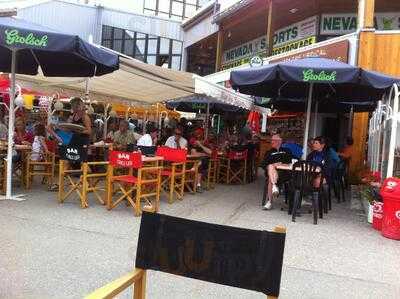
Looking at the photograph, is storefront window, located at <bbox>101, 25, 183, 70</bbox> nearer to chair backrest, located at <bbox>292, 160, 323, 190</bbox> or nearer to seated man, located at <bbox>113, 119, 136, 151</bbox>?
seated man, located at <bbox>113, 119, 136, 151</bbox>

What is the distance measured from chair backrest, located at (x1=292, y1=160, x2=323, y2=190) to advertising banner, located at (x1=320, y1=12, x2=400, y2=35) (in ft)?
32.9

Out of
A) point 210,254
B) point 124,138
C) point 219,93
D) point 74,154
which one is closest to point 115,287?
point 210,254

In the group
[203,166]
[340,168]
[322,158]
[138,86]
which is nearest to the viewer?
[322,158]

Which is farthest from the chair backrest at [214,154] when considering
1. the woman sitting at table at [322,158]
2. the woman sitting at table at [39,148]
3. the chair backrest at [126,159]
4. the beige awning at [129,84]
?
the chair backrest at [126,159]

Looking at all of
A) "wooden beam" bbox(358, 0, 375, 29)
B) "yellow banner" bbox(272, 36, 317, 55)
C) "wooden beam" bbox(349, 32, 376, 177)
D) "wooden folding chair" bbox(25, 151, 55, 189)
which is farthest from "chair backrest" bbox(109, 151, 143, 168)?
"yellow banner" bbox(272, 36, 317, 55)

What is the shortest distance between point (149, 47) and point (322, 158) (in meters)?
24.9

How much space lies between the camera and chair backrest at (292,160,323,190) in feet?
26.8

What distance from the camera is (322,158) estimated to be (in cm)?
932

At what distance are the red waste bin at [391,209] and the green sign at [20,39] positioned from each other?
18.0ft

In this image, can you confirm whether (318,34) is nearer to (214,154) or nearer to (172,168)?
(214,154)

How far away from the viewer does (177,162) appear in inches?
368

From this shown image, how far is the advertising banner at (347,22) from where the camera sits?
16281 mm

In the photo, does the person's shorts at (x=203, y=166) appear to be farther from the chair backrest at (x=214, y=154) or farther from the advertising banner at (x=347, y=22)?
the advertising banner at (x=347, y=22)

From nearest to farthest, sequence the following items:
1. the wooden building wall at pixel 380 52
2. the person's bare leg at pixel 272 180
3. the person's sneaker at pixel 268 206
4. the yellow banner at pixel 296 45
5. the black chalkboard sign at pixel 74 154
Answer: the black chalkboard sign at pixel 74 154 < the person's bare leg at pixel 272 180 < the person's sneaker at pixel 268 206 < the wooden building wall at pixel 380 52 < the yellow banner at pixel 296 45
